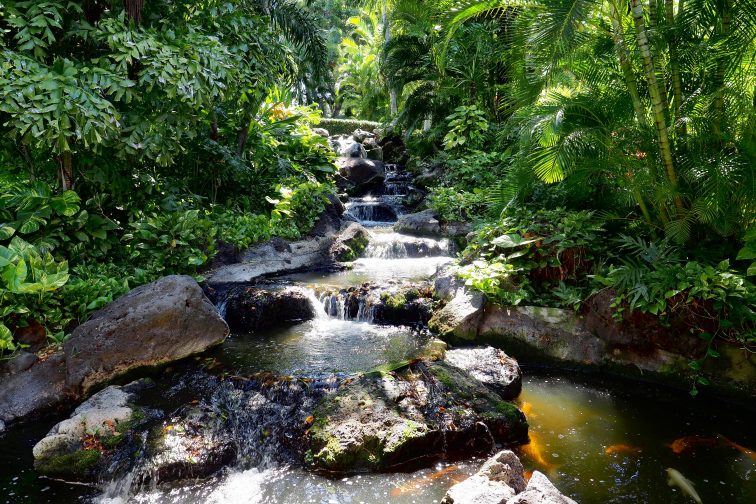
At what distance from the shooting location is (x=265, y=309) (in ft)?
23.3

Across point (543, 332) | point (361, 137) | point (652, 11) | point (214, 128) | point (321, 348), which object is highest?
point (652, 11)

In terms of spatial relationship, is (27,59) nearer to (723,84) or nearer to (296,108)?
(723,84)

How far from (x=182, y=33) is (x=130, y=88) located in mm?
1115

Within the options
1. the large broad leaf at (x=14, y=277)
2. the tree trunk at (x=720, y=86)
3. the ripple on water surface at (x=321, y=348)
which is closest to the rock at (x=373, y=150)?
the ripple on water surface at (x=321, y=348)

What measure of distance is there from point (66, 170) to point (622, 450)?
7254mm

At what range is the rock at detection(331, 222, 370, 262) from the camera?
992cm

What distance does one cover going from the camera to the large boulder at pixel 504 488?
279 centimetres

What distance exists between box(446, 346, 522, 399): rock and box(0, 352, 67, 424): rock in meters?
→ 4.16

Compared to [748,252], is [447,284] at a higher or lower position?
lower

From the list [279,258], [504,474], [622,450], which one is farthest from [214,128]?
[622,450]

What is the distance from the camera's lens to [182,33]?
21.3 ft

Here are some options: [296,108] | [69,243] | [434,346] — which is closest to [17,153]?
[69,243]

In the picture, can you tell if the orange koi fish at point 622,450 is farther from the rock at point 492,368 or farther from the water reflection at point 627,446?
the rock at point 492,368

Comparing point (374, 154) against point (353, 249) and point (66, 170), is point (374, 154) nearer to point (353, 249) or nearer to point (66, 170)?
point (353, 249)
